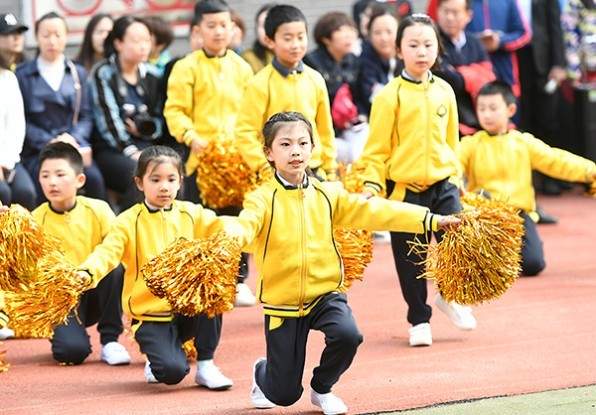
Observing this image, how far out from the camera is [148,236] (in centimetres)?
695

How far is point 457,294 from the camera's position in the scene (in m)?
6.34

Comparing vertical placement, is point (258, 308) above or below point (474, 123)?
below

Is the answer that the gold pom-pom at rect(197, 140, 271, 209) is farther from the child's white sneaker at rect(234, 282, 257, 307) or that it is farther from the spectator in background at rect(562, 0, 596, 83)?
the spectator in background at rect(562, 0, 596, 83)

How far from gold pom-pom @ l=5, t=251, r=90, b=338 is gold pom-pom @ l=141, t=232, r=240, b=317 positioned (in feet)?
1.54

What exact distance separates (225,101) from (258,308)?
131 centimetres

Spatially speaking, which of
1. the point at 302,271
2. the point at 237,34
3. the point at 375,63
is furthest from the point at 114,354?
the point at 375,63

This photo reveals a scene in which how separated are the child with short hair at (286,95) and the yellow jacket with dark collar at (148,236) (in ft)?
4.15

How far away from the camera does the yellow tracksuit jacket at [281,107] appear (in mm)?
8148

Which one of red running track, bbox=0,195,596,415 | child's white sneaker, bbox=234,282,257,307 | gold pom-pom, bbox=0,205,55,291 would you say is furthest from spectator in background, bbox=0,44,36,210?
gold pom-pom, bbox=0,205,55,291

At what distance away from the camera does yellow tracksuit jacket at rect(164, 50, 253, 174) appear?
8945 mm

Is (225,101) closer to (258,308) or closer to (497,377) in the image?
(258,308)

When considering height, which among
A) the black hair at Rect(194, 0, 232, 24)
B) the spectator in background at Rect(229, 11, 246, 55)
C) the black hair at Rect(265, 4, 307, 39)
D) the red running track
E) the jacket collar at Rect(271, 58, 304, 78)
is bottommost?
the red running track

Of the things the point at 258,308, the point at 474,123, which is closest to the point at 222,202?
the point at 258,308

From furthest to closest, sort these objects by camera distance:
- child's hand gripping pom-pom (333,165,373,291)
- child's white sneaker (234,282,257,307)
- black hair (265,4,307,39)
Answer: child's white sneaker (234,282,257,307) → black hair (265,4,307,39) → child's hand gripping pom-pom (333,165,373,291)
